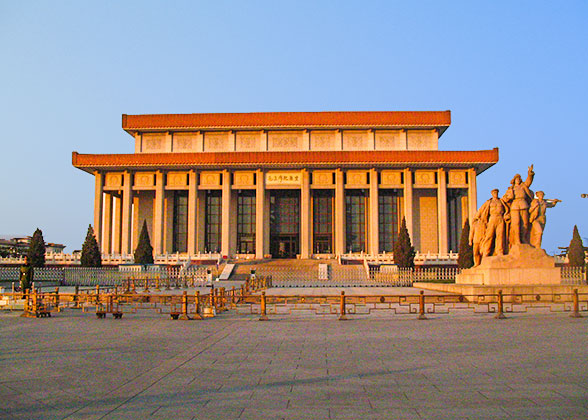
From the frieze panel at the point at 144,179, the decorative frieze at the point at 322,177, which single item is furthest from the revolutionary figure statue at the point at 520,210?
the frieze panel at the point at 144,179

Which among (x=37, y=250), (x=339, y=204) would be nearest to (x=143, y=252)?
(x=37, y=250)

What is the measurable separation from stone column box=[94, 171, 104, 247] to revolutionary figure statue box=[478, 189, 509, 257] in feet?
123

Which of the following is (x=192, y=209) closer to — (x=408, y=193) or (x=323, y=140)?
(x=323, y=140)

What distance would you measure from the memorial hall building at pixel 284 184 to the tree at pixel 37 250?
1309 centimetres

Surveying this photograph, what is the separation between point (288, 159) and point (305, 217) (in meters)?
5.13

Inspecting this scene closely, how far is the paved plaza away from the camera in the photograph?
17.2 feet

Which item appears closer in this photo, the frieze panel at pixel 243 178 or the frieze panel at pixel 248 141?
the frieze panel at pixel 243 178

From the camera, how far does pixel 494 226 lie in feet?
64.2

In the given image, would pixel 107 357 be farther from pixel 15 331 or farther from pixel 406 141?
pixel 406 141

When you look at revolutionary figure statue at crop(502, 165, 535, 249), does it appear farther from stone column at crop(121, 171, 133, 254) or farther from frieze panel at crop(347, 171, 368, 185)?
stone column at crop(121, 171, 133, 254)

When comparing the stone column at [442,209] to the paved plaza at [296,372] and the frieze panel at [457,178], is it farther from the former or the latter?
the paved plaza at [296,372]

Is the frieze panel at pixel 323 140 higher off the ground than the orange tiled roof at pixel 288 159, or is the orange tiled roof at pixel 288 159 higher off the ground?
the frieze panel at pixel 323 140

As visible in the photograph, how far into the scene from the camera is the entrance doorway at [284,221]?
173ft

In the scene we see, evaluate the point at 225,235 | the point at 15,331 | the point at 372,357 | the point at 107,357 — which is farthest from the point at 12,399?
the point at 225,235
